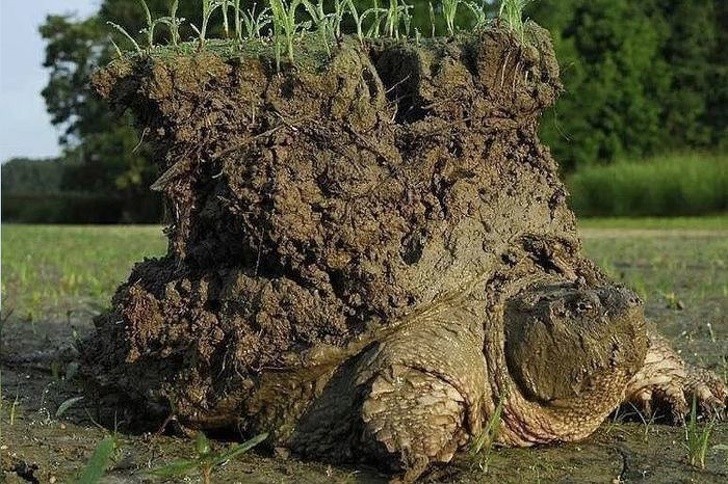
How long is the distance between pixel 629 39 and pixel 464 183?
3223 cm

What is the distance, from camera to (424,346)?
6.83 feet

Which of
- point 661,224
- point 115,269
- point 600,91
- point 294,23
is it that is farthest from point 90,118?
point 294,23

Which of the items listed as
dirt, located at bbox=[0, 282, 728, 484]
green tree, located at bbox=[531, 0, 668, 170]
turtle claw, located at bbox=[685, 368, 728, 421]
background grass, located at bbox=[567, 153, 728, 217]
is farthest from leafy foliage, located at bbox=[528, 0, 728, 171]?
dirt, located at bbox=[0, 282, 728, 484]

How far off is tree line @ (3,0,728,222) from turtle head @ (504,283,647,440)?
28.7 meters

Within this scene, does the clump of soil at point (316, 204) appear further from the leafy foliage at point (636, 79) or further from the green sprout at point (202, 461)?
the leafy foliage at point (636, 79)

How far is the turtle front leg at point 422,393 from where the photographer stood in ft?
6.34

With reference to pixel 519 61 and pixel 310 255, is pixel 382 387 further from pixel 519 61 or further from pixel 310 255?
pixel 519 61

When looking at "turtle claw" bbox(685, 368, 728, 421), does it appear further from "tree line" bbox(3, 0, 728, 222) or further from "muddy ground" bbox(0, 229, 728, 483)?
"tree line" bbox(3, 0, 728, 222)

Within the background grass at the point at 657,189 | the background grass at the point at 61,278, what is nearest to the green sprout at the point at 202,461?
the background grass at the point at 61,278

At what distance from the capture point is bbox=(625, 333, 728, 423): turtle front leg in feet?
8.22

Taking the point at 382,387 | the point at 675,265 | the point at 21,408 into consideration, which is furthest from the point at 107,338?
the point at 675,265

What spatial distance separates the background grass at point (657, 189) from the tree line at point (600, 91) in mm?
7069

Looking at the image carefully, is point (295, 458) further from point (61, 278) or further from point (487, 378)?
point (61, 278)

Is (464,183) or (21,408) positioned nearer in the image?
(464,183)
